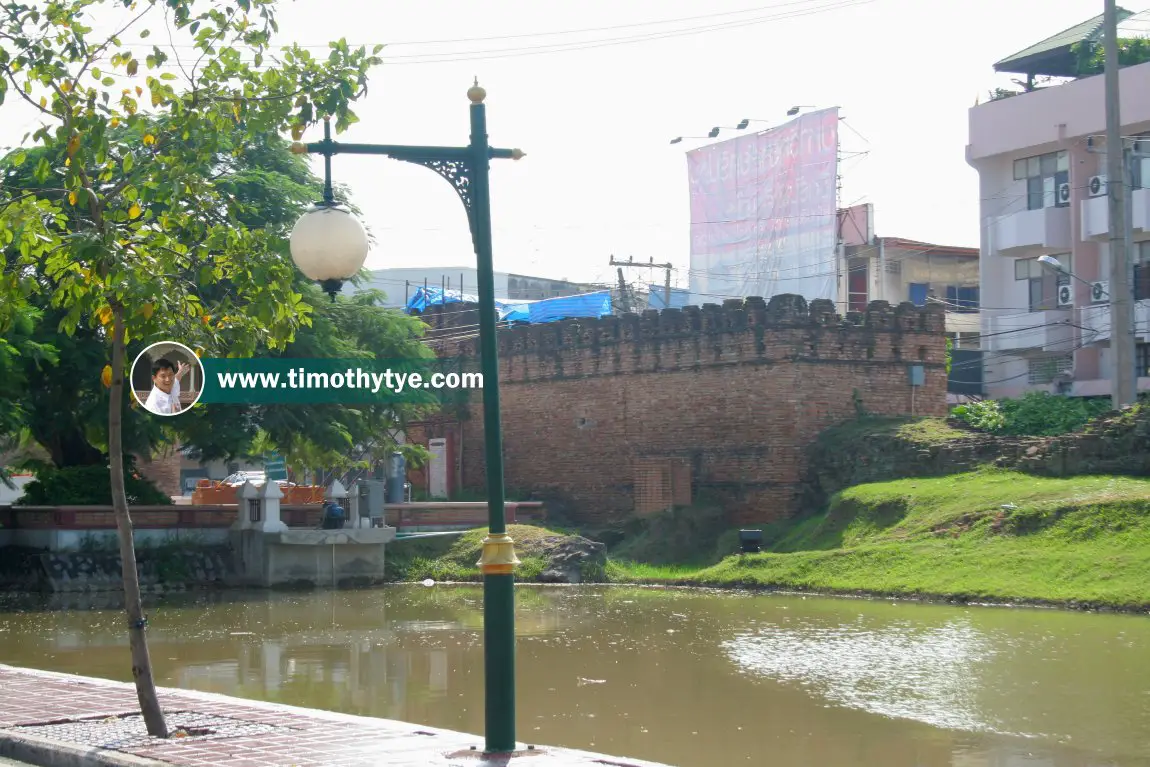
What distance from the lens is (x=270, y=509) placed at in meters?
26.6

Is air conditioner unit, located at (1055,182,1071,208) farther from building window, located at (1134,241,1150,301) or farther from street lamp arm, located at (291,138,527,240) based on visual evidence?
street lamp arm, located at (291,138,527,240)

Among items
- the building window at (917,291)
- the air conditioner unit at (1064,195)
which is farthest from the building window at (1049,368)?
the building window at (917,291)

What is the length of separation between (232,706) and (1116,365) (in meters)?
18.0

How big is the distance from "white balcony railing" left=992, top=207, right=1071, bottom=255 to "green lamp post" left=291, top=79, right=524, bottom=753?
30.0m

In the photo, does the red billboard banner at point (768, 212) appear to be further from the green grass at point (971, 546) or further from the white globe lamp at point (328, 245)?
the white globe lamp at point (328, 245)

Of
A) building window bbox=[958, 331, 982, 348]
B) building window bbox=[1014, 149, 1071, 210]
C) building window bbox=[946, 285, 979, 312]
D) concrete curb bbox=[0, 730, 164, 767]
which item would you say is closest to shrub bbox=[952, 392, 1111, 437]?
building window bbox=[1014, 149, 1071, 210]

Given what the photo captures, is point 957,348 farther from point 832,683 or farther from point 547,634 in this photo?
point 832,683

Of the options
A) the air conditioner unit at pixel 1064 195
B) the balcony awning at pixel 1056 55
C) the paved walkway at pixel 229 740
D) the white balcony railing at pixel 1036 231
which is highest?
the balcony awning at pixel 1056 55

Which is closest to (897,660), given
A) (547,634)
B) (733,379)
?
(547,634)

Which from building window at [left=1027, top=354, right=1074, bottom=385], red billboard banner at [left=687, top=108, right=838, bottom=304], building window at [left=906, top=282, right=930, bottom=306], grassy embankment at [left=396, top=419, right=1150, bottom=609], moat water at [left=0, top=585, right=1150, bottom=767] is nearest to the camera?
moat water at [left=0, top=585, right=1150, bottom=767]

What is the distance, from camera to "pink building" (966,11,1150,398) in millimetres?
34156

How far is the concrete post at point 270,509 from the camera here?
26.5 meters

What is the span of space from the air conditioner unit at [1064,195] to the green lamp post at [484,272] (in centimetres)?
3003

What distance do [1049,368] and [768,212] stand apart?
10039mm
